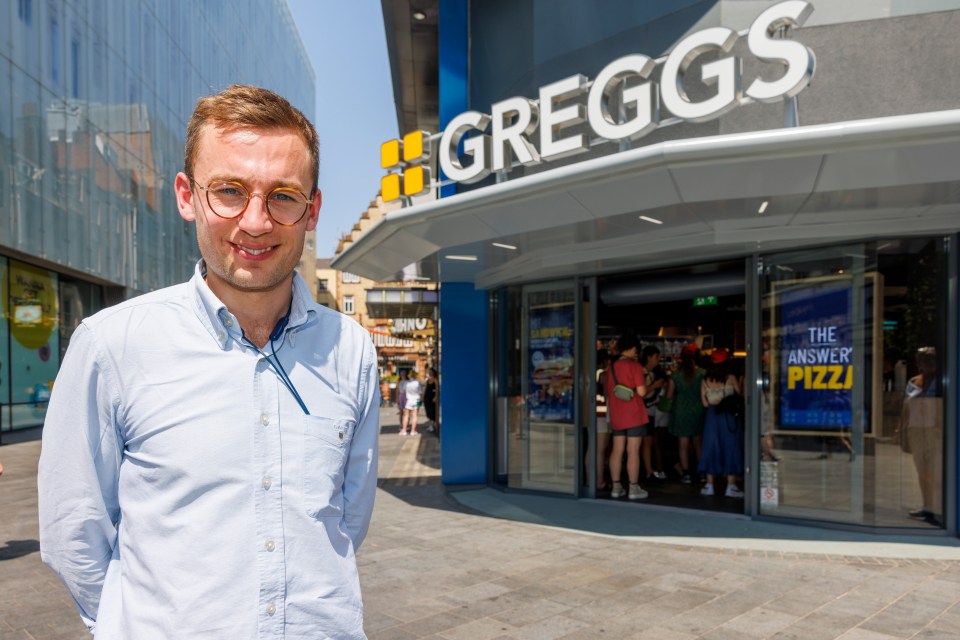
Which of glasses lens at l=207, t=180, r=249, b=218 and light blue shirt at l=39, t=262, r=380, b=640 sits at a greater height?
glasses lens at l=207, t=180, r=249, b=218

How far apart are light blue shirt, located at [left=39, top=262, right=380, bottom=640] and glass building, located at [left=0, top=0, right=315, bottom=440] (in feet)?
60.9

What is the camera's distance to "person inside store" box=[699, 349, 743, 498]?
860 centimetres

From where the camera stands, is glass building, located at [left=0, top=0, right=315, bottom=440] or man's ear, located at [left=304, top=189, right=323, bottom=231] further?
glass building, located at [left=0, top=0, right=315, bottom=440]

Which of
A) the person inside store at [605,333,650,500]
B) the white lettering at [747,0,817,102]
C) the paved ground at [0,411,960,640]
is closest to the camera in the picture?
the paved ground at [0,411,960,640]

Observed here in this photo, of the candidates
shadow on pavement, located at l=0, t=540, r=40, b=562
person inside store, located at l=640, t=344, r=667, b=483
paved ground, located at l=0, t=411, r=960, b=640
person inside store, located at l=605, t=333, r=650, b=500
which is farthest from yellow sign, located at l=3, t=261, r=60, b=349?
person inside store, located at l=605, t=333, r=650, b=500

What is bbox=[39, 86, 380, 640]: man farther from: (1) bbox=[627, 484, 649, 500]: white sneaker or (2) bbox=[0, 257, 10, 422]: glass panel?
(2) bbox=[0, 257, 10, 422]: glass panel

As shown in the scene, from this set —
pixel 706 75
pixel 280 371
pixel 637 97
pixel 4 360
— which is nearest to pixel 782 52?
pixel 706 75

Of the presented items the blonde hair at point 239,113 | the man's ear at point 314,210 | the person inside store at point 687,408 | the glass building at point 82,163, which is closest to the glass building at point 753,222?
the person inside store at point 687,408

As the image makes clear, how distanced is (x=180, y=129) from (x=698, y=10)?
94.2 feet

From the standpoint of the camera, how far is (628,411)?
8578mm

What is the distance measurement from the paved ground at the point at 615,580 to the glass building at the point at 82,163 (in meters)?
12.6

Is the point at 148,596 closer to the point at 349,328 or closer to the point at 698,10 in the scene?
the point at 349,328

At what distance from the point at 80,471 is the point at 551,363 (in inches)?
305

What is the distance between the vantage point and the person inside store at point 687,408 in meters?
9.75
